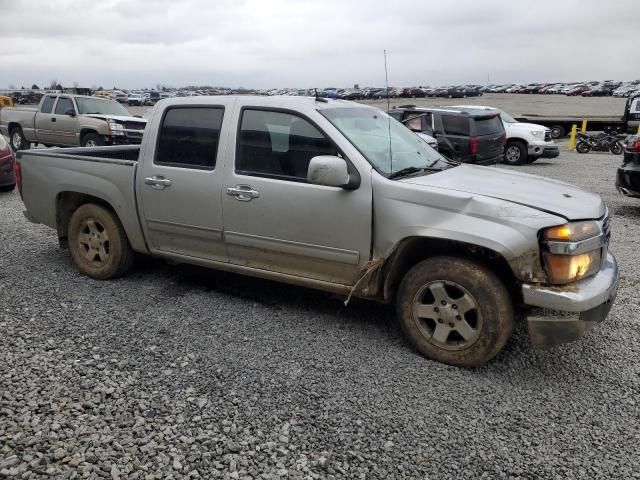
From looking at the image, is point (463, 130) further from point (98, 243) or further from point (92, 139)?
point (98, 243)

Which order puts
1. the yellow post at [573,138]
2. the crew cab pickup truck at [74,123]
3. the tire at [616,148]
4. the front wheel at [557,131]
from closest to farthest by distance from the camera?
the crew cab pickup truck at [74,123], the tire at [616,148], the yellow post at [573,138], the front wheel at [557,131]

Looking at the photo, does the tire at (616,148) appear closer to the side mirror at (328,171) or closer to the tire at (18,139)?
the side mirror at (328,171)

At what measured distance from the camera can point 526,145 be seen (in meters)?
16.4

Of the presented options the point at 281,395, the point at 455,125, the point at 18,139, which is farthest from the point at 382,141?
the point at 18,139

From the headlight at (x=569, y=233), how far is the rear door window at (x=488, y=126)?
1048cm

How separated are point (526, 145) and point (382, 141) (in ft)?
44.3

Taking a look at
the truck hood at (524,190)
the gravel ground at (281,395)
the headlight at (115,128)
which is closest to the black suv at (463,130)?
the headlight at (115,128)

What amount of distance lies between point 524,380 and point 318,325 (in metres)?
1.56

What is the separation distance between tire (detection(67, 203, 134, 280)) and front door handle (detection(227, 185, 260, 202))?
4.84ft

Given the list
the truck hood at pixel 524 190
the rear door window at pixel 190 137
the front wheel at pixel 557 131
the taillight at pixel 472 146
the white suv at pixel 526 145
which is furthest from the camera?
the front wheel at pixel 557 131

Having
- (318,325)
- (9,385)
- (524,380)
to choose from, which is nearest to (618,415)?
(524,380)

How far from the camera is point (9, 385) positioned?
130 inches

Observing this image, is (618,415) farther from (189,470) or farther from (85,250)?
(85,250)

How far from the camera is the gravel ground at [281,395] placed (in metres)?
2.72
